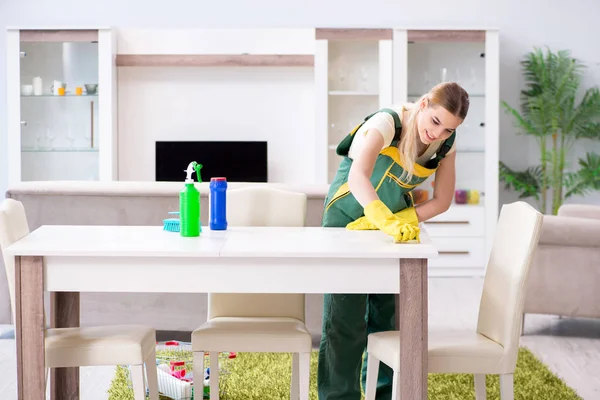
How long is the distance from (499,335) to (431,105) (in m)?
0.73

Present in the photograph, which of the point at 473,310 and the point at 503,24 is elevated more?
the point at 503,24

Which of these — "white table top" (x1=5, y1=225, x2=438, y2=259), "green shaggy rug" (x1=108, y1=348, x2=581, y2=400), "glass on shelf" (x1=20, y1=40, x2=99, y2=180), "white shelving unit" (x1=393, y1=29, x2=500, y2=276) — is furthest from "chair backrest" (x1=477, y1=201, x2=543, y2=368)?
"glass on shelf" (x1=20, y1=40, x2=99, y2=180)

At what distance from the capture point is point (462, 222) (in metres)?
5.98

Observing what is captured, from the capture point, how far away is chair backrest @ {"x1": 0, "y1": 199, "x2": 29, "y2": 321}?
2367 mm

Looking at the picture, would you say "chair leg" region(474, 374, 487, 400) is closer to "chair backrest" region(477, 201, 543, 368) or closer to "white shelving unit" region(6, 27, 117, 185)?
"chair backrest" region(477, 201, 543, 368)

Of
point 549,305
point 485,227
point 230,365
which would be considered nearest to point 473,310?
point 549,305

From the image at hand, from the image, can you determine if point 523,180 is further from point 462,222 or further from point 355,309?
point 355,309

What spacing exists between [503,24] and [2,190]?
4263mm

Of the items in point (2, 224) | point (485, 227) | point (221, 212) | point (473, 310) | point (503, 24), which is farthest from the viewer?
point (503, 24)

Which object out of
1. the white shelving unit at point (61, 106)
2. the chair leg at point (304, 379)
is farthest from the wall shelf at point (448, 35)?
the chair leg at point (304, 379)

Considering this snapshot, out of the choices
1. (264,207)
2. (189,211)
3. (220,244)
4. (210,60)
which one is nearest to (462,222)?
(210,60)

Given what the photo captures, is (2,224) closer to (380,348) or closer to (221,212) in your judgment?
(221,212)

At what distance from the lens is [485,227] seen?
5.97 m

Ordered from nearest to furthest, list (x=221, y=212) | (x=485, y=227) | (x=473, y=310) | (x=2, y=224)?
(x=2, y=224)
(x=221, y=212)
(x=473, y=310)
(x=485, y=227)
